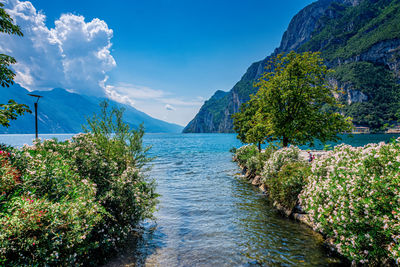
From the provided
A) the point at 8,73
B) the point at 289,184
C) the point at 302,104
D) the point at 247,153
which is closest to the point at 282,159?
the point at 289,184

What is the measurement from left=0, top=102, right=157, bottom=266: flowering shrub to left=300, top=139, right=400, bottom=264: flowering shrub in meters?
7.93

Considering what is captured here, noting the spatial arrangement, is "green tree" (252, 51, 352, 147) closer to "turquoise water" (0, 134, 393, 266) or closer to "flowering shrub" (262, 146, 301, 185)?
"flowering shrub" (262, 146, 301, 185)

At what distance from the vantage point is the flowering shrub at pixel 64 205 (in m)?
4.68

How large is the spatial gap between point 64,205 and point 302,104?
2034cm

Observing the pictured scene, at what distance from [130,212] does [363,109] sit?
23161 cm

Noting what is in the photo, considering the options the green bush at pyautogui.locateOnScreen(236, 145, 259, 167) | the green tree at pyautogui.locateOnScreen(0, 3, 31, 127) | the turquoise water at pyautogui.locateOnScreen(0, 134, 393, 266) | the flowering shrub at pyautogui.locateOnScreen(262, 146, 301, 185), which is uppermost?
the green tree at pyautogui.locateOnScreen(0, 3, 31, 127)

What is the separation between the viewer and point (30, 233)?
4715 mm

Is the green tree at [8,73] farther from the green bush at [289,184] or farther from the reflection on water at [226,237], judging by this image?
the green bush at [289,184]

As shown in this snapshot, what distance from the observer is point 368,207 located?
5820mm

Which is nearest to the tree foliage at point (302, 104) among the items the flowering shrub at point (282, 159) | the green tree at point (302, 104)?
the green tree at point (302, 104)

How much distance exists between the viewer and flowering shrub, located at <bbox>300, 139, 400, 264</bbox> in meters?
5.38

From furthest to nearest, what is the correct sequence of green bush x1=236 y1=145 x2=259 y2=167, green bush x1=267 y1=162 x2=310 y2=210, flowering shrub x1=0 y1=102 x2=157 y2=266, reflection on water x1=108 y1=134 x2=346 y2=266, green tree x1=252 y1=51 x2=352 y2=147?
green bush x1=236 y1=145 x2=259 y2=167
green tree x1=252 y1=51 x2=352 y2=147
green bush x1=267 y1=162 x2=310 y2=210
reflection on water x1=108 y1=134 x2=346 y2=266
flowering shrub x1=0 y1=102 x2=157 y2=266

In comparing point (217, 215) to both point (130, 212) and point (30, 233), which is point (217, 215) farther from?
point (30, 233)

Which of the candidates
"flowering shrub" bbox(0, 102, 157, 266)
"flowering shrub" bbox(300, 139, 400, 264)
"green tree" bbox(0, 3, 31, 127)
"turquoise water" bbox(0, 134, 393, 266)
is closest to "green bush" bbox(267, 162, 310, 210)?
"turquoise water" bbox(0, 134, 393, 266)
